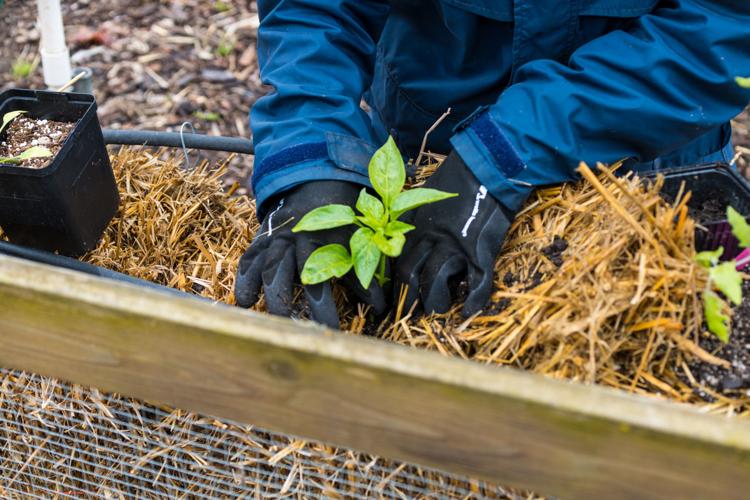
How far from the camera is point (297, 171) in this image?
1.46 meters

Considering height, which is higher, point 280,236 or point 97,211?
point 280,236

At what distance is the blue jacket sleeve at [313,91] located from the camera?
1.48 metres

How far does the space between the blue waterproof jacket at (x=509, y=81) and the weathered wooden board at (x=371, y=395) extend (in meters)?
0.60

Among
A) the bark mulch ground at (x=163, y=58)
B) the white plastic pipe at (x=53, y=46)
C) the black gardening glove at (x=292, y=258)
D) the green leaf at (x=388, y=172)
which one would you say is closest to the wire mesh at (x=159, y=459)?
the black gardening glove at (x=292, y=258)

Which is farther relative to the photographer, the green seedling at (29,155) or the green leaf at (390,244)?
the green seedling at (29,155)

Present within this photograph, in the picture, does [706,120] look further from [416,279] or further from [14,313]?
[14,313]

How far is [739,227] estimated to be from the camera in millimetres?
1079

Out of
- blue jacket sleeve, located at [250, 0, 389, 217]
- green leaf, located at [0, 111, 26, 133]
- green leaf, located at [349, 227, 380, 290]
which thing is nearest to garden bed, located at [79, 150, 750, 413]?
green leaf, located at [349, 227, 380, 290]

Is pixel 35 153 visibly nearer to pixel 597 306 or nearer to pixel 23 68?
pixel 597 306

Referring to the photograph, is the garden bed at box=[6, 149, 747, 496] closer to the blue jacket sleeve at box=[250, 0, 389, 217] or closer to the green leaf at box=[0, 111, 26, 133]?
the blue jacket sleeve at box=[250, 0, 389, 217]

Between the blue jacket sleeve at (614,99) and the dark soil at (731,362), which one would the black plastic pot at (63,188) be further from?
the dark soil at (731,362)

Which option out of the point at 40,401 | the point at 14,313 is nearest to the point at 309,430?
the point at 14,313

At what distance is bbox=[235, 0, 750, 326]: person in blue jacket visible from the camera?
135 centimetres

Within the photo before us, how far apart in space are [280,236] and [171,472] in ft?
1.64
